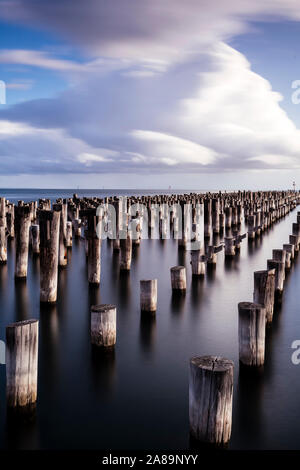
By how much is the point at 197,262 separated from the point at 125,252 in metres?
2.05

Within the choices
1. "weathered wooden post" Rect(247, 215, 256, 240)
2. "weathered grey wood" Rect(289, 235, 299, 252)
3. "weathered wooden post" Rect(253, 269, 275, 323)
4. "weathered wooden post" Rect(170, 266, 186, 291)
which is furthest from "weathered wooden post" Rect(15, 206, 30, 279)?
"weathered wooden post" Rect(247, 215, 256, 240)

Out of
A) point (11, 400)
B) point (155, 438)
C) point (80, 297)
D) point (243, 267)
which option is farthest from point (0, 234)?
point (155, 438)

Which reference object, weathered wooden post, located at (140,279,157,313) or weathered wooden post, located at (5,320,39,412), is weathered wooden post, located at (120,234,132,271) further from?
weathered wooden post, located at (5,320,39,412)

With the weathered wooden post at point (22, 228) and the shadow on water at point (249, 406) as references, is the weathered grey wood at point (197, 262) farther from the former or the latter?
the shadow on water at point (249, 406)

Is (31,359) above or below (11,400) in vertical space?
above

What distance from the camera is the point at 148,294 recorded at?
785 centimetres

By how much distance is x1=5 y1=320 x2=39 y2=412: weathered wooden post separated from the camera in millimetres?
4223

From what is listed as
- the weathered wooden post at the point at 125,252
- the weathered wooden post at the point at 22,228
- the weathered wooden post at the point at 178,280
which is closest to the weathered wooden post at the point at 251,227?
the weathered wooden post at the point at 125,252

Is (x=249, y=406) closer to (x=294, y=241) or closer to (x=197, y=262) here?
(x=197, y=262)

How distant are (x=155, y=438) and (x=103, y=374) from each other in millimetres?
1607

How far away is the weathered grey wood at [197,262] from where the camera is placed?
1110 centimetres

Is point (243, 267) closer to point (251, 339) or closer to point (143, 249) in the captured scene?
point (143, 249)
